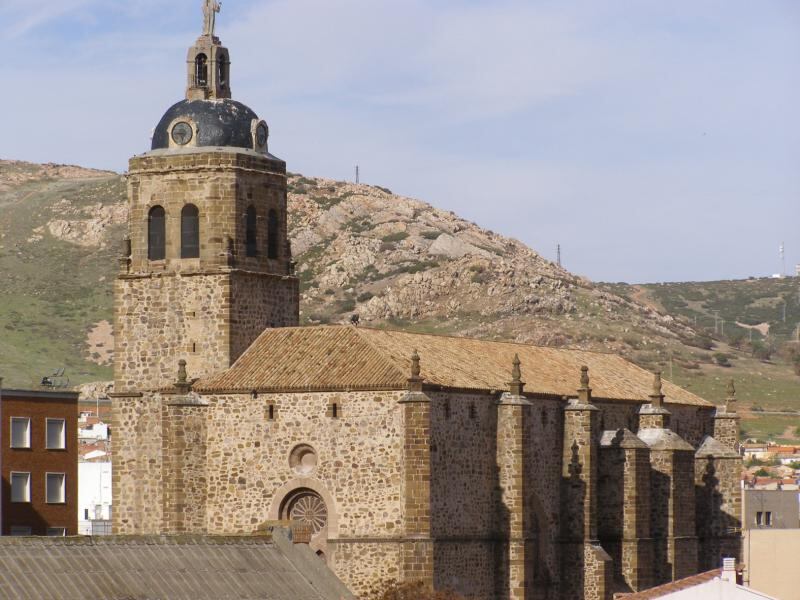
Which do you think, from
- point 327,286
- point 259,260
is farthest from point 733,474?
point 327,286

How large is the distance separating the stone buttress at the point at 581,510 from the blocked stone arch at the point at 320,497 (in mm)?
9512

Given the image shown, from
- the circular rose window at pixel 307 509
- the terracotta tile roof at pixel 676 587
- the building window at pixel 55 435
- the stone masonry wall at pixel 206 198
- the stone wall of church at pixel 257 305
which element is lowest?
the terracotta tile roof at pixel 676 587

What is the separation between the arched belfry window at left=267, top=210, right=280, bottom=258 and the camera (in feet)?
209

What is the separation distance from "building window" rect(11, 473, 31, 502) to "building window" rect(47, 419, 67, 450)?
54.8 inches

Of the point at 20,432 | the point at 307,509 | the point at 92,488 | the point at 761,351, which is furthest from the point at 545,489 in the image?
the point at 761,351

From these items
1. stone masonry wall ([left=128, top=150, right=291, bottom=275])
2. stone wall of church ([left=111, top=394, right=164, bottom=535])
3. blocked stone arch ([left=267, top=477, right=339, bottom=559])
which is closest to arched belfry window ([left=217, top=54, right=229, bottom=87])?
stone masonry wall ([left=128, top=150, right=291, bottom=275])

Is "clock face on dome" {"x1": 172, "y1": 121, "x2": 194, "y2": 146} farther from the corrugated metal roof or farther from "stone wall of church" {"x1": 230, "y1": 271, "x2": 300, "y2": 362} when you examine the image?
the corrugated metal roof

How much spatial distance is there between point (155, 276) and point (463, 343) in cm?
948

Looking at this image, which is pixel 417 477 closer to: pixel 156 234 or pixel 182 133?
pixel 156 234

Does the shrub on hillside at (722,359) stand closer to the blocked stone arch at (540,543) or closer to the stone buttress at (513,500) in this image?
the blocked stone arch at (540,543)

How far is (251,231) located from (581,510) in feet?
39.5

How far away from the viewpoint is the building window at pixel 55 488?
72.2 meters

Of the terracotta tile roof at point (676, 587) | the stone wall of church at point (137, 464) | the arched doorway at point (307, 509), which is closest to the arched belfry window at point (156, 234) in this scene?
the stone wall of church at point (137, 464)

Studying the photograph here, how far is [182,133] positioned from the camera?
62.9 meters
